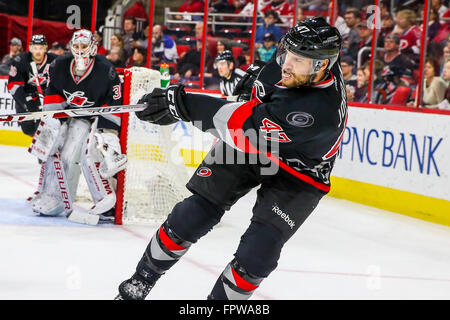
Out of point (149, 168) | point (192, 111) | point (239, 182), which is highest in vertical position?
point (192, 111)

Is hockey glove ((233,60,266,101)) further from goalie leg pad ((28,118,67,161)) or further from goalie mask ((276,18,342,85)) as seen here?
goalie leg pad ((28,118,67,161))

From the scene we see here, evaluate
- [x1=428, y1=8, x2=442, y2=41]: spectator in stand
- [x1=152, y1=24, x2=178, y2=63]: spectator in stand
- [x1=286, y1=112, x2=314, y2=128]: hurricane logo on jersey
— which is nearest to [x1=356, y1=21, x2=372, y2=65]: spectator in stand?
[x1=428, y1=8, x2=442, y2=41]: spectator in stand

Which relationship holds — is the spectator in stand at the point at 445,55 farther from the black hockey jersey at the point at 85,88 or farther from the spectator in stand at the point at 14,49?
the spectator in stand at the point at 14,49

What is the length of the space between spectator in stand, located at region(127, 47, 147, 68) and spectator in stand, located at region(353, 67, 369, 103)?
8.51 feet

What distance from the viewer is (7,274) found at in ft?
9.46

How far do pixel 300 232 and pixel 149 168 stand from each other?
989 millimetres

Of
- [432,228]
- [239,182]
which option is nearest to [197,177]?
[239,182]

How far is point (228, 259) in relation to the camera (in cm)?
342

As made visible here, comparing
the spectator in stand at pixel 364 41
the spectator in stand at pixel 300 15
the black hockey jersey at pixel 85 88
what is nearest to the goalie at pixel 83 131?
the black hockey jersey at pixel 85 88

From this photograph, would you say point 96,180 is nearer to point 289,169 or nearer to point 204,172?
point 204,172

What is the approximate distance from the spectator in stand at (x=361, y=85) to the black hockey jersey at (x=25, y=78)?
8.94 feet

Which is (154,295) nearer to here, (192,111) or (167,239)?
(167,239)

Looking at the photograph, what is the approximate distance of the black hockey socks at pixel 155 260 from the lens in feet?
7.34

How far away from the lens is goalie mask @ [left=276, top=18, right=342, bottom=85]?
2.00m
